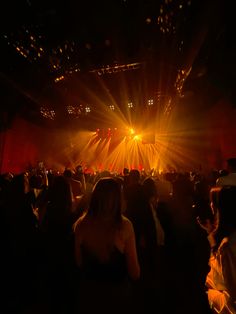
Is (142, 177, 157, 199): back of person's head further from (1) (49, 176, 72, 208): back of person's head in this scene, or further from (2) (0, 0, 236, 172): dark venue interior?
(2) (0, 0, 236, 172): dark venue interior

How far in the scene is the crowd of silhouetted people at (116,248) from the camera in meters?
1.62

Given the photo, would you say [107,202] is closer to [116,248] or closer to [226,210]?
[116,248]

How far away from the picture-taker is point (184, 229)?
13.0 feet

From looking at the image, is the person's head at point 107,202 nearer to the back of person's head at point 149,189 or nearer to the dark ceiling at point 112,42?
the back of person's head at point 149,189

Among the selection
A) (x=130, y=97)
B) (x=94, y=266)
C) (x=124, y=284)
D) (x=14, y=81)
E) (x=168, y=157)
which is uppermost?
(x=130, y=97)

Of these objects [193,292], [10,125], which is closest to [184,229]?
[193,292]

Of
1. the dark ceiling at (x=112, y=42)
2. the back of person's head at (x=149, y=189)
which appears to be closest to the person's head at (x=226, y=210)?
the back of person's head at (x=149, y=189)

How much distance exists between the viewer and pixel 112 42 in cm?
814

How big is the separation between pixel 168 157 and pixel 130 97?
6100 mm

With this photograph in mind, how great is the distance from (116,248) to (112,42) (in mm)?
8042

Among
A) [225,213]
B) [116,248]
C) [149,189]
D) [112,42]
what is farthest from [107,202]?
[112,42]

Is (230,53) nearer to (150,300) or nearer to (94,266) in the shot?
(150,300)

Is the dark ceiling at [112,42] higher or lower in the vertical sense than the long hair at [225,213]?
higher

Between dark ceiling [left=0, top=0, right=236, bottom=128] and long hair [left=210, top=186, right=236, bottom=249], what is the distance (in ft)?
20.4
